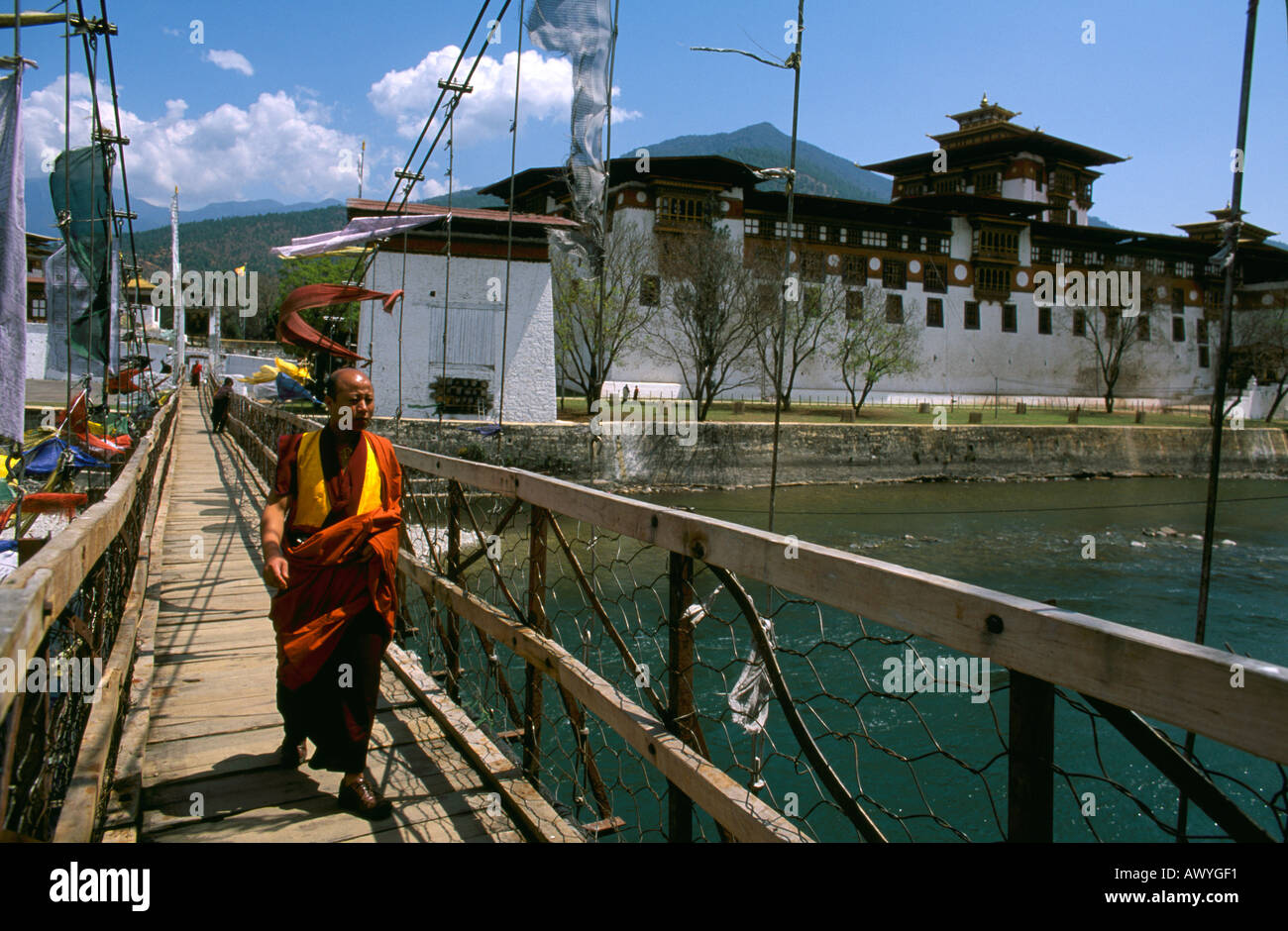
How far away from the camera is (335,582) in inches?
127

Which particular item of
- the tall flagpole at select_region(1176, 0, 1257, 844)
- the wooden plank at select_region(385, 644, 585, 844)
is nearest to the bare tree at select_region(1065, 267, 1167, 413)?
the tall flagpole at select_region(1176, 0, 1257, 844)

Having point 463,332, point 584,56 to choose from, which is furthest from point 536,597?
point 463,332

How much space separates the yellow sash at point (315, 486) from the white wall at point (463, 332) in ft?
74.7

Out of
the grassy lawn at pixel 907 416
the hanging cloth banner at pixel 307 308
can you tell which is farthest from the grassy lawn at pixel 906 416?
the hanging cloth banner at pixel 307 308

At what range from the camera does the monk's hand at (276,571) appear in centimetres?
315

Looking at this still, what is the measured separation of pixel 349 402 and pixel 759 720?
2062mm

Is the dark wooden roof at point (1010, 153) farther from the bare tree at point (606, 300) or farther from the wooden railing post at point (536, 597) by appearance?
the wooden railing post at point (536, 597)

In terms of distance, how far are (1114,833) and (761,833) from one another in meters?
7.92

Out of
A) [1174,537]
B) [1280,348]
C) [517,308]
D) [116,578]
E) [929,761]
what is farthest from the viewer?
[1280,348]

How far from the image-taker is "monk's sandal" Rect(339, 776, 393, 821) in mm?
3148

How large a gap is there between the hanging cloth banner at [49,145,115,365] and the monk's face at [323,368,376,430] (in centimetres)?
799

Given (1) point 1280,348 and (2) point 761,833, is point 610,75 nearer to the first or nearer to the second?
(2) point 761,833

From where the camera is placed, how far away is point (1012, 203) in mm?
45750
